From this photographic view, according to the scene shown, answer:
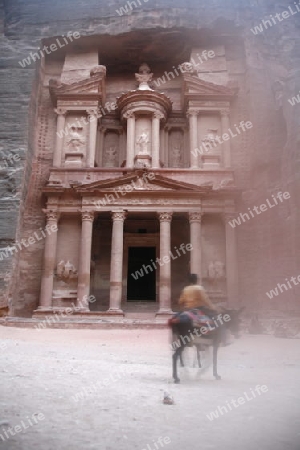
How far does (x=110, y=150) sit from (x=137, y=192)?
5940mm

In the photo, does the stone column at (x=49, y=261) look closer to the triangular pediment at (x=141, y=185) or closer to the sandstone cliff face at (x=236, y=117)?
the sandstone cliff face at (x=236, y=117)

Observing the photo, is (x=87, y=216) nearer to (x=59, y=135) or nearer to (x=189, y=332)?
(x=59, y=135)

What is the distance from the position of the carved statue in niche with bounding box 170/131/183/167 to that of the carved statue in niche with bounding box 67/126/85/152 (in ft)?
18.6

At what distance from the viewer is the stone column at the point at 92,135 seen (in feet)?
73.6

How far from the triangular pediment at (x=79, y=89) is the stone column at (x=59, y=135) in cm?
92

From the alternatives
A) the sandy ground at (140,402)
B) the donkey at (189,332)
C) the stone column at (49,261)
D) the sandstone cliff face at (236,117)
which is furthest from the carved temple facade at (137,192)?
the donkey at (189,332)

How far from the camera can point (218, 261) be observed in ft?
66.5

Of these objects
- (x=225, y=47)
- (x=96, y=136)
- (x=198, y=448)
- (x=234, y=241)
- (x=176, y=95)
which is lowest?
A: (x=198, y=448)

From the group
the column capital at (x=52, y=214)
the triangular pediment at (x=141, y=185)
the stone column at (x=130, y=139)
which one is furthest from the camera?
the stone column at (x=130, y=139)

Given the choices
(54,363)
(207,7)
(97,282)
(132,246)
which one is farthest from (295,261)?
(207,7)

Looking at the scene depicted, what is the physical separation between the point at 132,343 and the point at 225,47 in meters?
20.8

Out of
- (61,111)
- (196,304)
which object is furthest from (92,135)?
(196,304)

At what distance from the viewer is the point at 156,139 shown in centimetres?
2280

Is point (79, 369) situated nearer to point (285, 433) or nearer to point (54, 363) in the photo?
point (54, 363)
